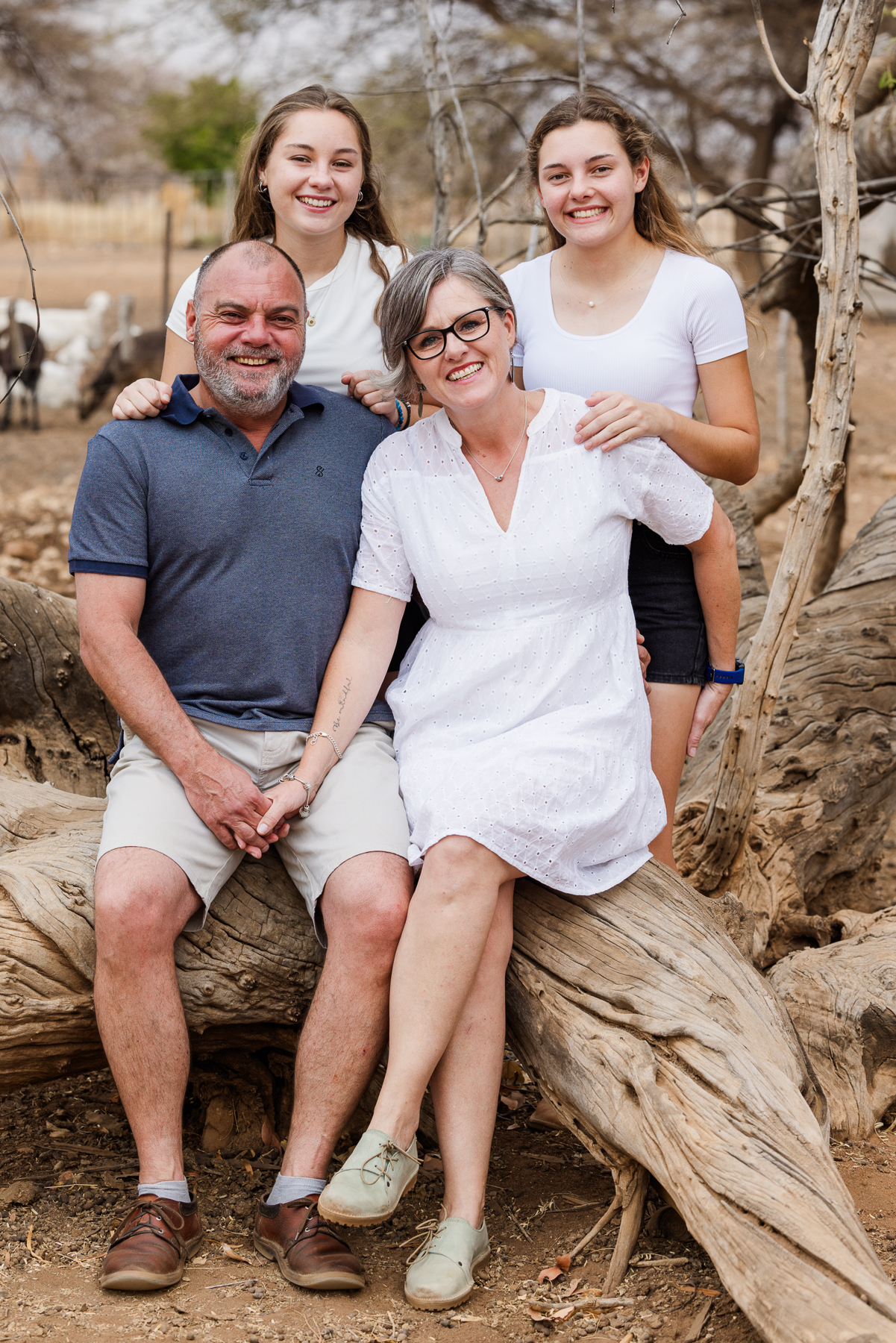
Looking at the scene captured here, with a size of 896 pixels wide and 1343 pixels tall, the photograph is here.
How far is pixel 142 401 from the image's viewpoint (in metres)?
2.87

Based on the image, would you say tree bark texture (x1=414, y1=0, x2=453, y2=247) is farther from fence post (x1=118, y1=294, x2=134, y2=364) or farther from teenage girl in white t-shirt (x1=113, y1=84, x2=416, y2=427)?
fence post (x1=118, y1=294, x2=134, y2=364)

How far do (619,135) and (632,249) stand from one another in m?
0.25

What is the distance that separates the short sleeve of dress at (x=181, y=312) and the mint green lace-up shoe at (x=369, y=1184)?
1.99 meters

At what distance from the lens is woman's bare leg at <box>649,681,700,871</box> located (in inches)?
119

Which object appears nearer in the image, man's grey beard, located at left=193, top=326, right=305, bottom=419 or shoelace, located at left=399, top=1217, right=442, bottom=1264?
shoelace, located at left=399, top=1217, right=442, bottom=1264

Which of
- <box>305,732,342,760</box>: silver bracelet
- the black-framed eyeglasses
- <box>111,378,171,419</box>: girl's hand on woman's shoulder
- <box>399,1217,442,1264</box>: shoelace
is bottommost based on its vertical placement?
<box>399,1217,442,1264</box>: shoelace

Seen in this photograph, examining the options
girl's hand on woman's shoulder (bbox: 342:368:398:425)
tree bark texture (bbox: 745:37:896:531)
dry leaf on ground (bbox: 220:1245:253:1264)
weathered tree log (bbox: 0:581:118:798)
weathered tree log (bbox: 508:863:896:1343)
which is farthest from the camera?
tree bark texture (bbox: 745:37:896:531)

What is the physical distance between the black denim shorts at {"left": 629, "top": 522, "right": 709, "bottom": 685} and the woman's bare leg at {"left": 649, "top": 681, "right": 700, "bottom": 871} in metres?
0.03

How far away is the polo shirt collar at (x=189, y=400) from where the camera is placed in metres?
2.90

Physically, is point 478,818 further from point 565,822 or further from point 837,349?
point 837,349

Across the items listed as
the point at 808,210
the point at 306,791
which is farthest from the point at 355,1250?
the point at 808,210

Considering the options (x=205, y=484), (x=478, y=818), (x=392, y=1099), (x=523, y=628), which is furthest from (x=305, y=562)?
(x=392, y=1099)

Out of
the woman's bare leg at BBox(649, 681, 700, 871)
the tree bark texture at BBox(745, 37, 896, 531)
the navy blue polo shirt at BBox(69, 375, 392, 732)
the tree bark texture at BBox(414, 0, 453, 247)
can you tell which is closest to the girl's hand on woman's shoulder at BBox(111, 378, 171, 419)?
the navy blue polo shirt at BBox(69, 375, 392, 732)

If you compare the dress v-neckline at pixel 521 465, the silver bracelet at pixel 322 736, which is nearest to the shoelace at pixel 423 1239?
the silver bracelet at pixel 322 736
